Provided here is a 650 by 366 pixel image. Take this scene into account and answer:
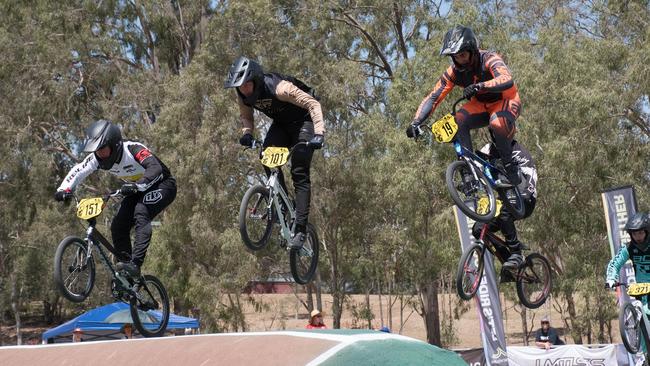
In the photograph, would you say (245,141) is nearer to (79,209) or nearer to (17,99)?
(79,209)

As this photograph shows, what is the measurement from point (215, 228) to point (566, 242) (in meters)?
14.5

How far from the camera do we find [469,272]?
35.8ft

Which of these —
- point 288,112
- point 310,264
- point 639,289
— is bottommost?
point 639,289

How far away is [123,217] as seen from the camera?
35.4 feet

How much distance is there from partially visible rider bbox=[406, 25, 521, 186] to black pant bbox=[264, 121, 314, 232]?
135 cm

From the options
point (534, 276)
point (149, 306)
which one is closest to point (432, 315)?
point (534, 276)

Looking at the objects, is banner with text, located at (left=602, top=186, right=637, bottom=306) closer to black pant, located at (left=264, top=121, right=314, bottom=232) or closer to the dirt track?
black pant, located at (left=264, top=121, right=314, bottom=232)

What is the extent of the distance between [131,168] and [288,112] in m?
2.19

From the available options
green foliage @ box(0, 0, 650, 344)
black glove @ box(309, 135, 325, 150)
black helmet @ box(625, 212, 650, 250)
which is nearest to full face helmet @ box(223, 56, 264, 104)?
black glove @ box(309, 135, 325, 150)

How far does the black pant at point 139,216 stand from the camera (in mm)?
10422

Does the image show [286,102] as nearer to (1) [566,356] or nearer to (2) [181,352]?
(2) [181,352]

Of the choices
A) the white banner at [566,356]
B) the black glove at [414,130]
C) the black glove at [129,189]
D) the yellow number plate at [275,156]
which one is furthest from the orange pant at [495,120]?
the white banner at [566,356]

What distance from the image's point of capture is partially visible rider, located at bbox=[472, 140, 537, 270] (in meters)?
10.8

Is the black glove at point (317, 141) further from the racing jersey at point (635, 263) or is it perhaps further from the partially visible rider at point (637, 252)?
the racing jersey at point (635, 263)
